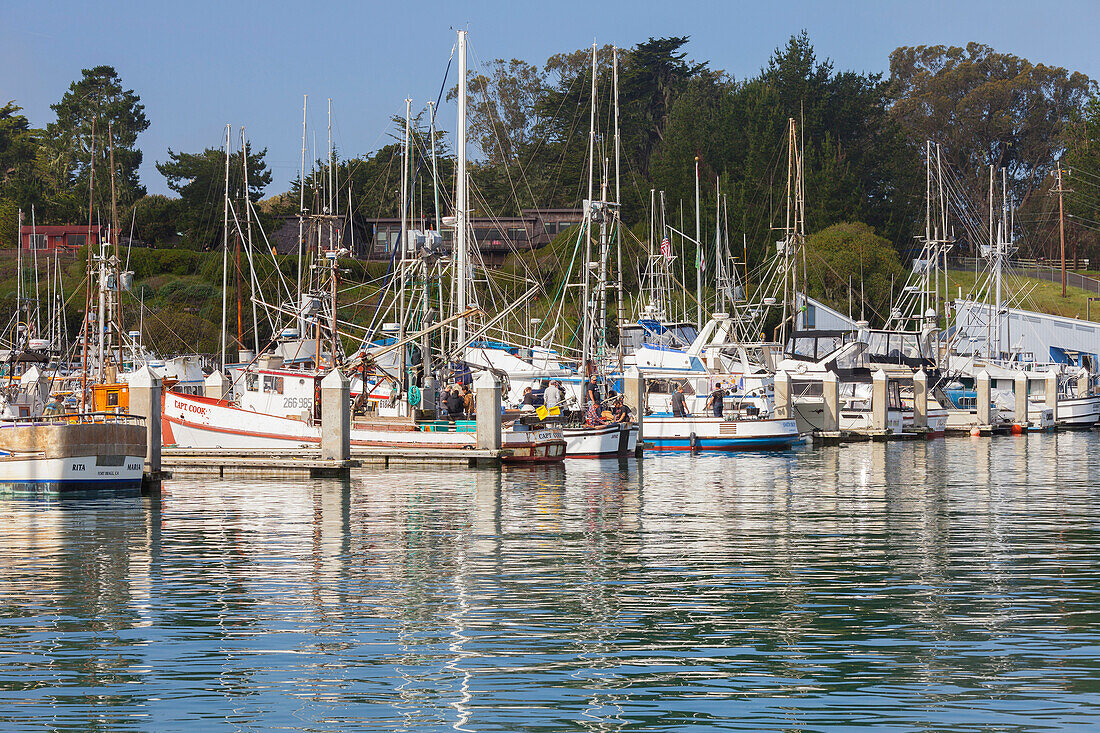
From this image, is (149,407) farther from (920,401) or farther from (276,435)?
(920,401)

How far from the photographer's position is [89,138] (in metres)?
111

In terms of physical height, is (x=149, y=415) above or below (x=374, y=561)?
above

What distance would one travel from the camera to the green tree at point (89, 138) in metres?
105

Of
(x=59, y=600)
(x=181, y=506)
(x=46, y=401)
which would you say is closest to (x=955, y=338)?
(x=46, y=401)

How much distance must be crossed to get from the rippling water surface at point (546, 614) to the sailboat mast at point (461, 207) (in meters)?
10.8

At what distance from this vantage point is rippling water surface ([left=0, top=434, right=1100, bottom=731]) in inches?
467

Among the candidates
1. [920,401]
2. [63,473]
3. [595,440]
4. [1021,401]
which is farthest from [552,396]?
[1021,401]

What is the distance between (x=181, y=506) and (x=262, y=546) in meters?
7.28

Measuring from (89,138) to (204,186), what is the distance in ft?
66.6

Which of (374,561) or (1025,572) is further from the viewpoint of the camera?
(374,561)

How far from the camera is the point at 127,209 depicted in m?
97.5

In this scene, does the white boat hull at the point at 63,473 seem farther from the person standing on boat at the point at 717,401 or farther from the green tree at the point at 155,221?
the green tree at the point at 155,221

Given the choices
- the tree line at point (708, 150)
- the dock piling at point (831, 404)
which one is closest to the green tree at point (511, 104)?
the tree line at point (708, 150)

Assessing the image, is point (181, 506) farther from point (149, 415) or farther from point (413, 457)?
point (413, 457)
